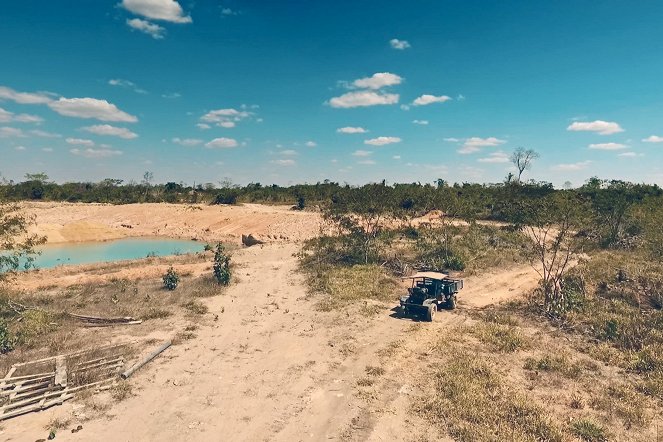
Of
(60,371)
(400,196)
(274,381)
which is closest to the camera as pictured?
(60,371)

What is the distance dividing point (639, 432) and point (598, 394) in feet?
5.93

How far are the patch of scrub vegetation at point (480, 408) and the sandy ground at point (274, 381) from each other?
71 cm

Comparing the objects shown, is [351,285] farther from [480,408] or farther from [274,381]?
[480,408]

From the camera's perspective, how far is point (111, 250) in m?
46.9

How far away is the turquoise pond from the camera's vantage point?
1586 inches

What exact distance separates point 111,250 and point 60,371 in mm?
38060

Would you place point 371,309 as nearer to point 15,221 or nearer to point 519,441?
point 519,441

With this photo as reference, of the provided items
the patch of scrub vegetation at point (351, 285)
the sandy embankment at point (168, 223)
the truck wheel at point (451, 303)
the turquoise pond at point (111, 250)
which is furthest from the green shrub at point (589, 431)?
the turquoise pond at point (111, 250)

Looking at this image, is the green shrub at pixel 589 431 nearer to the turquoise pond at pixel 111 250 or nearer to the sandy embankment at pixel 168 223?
the sandy embankment at pixel 168 223

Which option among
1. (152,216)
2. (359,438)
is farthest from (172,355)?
(152,216)

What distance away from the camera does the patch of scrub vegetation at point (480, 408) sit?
1010 cm

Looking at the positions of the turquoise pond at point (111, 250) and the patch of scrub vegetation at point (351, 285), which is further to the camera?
the turquoise pond at point (111, 250)

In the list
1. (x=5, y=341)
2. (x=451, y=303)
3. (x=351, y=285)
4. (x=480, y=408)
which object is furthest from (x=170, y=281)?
(x=480, y=408)

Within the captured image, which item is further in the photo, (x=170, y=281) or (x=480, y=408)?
(x=170, y=281)
